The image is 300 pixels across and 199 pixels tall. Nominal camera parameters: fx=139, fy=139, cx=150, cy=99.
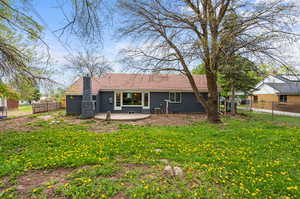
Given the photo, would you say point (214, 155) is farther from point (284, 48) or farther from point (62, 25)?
point (284, 48)

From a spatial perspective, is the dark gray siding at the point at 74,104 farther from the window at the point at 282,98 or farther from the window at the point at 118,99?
the window at the point at 282,98

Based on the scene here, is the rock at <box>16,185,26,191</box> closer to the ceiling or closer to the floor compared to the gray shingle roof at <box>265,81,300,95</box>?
closer to the floor

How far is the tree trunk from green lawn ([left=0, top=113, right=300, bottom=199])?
12.8ft

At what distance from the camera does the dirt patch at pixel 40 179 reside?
2.47m

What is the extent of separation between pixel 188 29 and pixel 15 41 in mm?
8445

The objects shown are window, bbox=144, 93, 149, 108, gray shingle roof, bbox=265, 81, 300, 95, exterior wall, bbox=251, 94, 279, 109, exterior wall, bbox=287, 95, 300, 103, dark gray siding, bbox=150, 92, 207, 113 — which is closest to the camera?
dark gray siding, bbox=150, 92, 207, 113

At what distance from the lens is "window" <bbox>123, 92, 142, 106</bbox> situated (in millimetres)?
13961

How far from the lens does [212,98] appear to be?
29.6ft

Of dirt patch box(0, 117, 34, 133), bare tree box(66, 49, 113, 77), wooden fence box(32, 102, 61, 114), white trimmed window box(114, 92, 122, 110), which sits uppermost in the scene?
bare tree box(66, 49, 113, 77)

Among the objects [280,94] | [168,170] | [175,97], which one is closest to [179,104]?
[175,97]

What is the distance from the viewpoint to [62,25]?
3.16 m

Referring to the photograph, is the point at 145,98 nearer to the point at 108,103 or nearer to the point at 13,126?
the point at 108,103

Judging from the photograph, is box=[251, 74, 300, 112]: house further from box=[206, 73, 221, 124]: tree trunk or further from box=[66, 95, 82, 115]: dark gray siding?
box=[66, 95, 82, 115]: dark gray siding

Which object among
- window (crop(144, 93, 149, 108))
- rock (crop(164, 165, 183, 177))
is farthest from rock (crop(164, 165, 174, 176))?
window (crop(144, 93, 149, 108))
